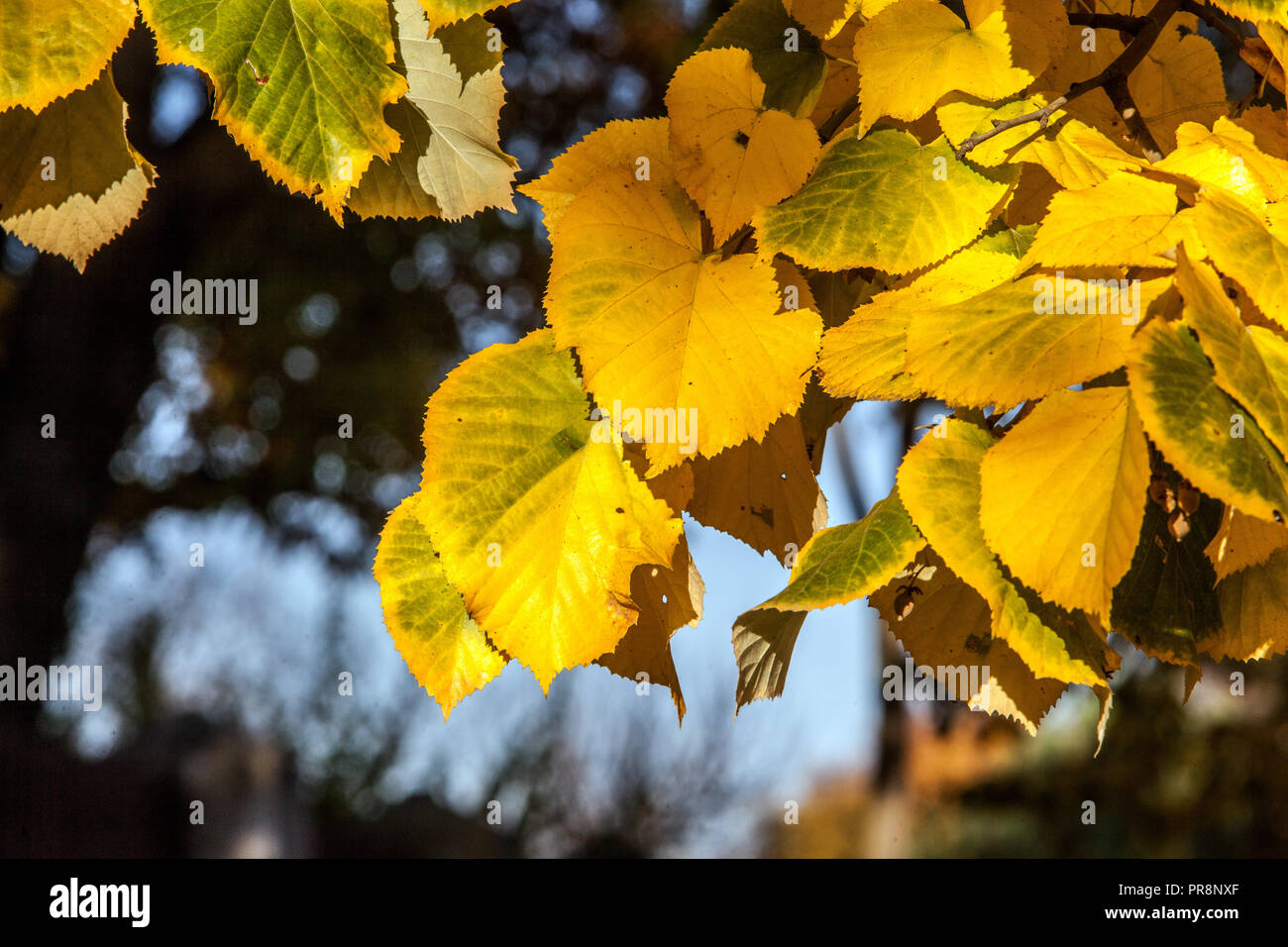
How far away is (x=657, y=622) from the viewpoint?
0.49 metres

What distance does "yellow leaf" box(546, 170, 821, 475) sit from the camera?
0.44m

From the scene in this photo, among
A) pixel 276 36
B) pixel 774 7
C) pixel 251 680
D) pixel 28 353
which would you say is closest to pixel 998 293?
pixel 774 7

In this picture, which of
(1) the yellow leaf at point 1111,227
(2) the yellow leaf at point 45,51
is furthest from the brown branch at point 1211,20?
(2) the yellow leaf at point 45,51

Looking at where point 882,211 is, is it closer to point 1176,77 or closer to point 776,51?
point 776,51

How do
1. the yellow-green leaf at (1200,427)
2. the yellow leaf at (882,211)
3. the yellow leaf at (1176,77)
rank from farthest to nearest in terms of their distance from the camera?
the yellow leaf at (1176,77) → the yellow leaf at (882,211) → the yellow-green leaf at (1200,427)

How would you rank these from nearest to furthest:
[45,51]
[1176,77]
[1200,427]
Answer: [1200,427], [45,51], [1176,77]

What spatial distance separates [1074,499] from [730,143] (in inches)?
8.9

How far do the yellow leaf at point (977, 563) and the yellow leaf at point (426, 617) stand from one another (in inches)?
8.1

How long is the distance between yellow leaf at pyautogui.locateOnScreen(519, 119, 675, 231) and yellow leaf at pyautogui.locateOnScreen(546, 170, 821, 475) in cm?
3

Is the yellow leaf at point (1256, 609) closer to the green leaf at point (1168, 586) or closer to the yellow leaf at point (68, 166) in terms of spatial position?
the green leaf at point (1168, 586)

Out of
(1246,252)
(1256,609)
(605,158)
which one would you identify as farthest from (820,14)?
(1256,609)

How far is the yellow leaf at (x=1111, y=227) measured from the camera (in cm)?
37

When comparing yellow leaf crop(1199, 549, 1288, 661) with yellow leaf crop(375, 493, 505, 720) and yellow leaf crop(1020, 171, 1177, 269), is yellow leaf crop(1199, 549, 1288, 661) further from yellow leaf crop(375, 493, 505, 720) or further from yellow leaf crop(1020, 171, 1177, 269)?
yellow leaf crop(375, 493, 505, 720)

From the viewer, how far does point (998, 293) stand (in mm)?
390
